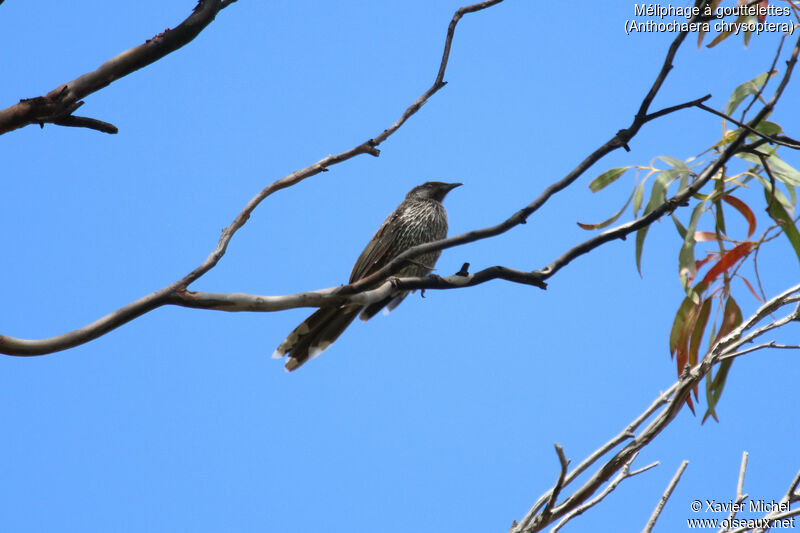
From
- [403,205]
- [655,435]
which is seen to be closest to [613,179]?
[655,435]

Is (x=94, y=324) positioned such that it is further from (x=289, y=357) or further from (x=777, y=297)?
(x=777, y=297)

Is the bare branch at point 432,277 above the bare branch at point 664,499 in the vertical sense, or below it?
above

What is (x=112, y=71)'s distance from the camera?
2654 mm

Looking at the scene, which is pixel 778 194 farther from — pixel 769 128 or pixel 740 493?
pixel 740 493

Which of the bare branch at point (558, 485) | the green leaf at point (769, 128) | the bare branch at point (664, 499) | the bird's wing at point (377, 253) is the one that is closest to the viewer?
the bare branch at point (558, 485)

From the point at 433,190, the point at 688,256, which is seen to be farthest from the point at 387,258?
the point at 688,256

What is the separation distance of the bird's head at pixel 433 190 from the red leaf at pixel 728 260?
2.54m

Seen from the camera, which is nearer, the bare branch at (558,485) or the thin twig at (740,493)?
the bare branch at (558,485)

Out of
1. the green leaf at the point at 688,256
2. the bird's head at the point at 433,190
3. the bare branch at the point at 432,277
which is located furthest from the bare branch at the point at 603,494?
the bird's head at the point at 433,190

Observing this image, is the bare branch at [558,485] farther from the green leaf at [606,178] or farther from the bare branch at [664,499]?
→ the green leaf at [606,178]

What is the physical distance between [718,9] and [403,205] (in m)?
2.45

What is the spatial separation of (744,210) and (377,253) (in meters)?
2.34

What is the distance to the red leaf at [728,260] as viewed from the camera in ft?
11.0

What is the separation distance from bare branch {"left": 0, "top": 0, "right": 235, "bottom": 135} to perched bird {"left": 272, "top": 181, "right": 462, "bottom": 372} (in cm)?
167
